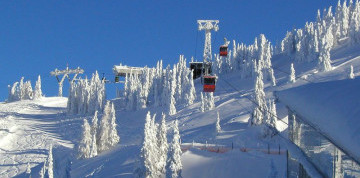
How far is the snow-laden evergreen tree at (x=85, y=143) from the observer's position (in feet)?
200

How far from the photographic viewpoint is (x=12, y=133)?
280 ft

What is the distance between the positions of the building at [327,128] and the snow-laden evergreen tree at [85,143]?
45.7m

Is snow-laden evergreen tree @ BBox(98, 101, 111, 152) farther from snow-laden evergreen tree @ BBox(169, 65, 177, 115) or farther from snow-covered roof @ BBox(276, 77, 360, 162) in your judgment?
snow-covered roof @ BBox(276, 77, 360, 162)

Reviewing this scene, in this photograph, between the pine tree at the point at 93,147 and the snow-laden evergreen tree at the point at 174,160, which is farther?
the pine tree at the point at 93,147

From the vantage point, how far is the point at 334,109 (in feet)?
42.7

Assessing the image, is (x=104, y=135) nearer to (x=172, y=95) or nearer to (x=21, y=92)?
(x=172, y=95)

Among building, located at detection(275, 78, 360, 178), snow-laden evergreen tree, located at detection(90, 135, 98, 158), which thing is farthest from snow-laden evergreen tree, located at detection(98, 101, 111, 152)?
building, located at detection(275, 78, 360, 178)

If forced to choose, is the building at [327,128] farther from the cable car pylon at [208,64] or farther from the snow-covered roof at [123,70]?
the snow-covered roof at [123,70]

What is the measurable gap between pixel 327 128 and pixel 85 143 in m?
52.0

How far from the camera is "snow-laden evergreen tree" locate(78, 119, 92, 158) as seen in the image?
60.9 meters

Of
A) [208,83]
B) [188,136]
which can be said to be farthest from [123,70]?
[208,83]

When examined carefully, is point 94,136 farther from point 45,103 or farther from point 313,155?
point 45,103

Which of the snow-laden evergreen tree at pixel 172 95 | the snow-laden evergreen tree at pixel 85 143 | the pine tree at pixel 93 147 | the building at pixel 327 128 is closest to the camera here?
the building at pixel 327 128

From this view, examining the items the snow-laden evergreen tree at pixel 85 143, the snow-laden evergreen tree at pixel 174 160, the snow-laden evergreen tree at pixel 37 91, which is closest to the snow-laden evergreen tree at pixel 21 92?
the snow-laden evergreen tree at pixel 37 91
